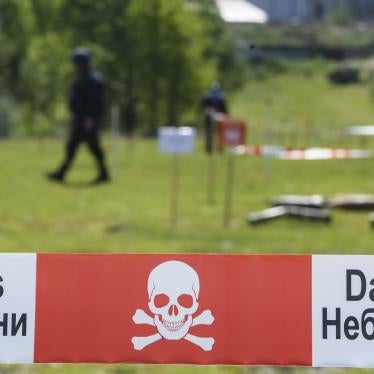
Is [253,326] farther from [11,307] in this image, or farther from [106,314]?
[11,307]

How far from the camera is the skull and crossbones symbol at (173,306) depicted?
5.10m

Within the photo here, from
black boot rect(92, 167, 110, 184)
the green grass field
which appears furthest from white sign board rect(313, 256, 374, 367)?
black boot rect(92, 167, 110, 184)

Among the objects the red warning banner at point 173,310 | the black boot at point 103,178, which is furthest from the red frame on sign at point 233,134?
the red warning banner at point 173,310

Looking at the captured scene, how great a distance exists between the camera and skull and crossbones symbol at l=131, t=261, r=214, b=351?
510 cm

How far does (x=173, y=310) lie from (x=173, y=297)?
0.18 feet

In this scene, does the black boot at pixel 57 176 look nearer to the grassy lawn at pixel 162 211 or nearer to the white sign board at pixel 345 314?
the grassy lawn at pixel 162 211

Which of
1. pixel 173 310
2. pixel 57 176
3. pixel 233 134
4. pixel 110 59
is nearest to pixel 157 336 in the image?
pixel 173 310

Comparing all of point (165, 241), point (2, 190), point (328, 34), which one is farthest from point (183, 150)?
point (328, 34)

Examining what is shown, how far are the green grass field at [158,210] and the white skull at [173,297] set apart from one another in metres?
1.40

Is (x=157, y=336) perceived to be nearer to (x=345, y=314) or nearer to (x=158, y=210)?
(x=345, y=314)

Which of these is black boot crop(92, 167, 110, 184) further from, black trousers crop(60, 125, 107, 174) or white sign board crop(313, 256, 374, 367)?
white sign board crop(313, 256, 374, 367)

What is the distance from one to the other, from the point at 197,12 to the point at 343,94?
1690 inches

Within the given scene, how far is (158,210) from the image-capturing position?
621 inches

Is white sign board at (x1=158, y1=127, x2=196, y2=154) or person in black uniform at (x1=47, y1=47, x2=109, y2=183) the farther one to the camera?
person in black uniform at (x1=47, y1=47, x2=109, y2=183)
